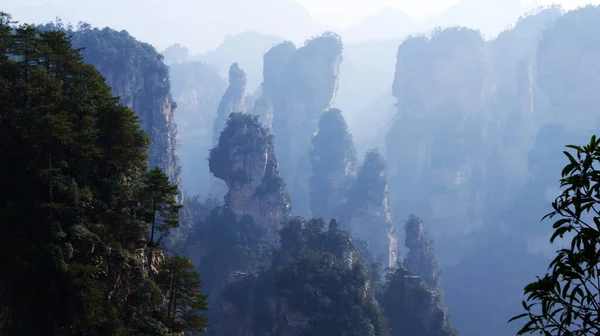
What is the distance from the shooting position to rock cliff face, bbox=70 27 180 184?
2515 inches

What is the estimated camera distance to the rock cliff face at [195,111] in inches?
4885

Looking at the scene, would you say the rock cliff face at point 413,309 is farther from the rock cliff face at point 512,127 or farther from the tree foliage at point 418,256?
the rock cliff face at point 512,127

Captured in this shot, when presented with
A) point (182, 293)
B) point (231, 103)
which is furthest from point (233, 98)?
point (182, 293)

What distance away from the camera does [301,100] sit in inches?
4099

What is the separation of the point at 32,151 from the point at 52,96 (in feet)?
8.26

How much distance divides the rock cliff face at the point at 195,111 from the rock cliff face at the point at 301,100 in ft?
76.2

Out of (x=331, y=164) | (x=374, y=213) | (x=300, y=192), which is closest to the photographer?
(x=374, y=213)

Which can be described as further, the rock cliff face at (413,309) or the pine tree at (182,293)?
the rock cliff face at (413,309)

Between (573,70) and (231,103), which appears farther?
(231,103)

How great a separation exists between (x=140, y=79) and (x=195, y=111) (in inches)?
2842

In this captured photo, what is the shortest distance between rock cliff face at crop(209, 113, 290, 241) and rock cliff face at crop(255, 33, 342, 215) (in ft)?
115

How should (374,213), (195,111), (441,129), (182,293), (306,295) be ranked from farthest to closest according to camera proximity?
1. (195,111)
2. (441,129)
3. (374,213)
4. (306,295)
5. (182,293)

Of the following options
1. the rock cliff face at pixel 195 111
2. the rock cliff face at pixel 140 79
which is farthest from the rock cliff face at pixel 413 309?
the rock cliff face at pixel 195 111

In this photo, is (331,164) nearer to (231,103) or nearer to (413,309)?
(231,103)
